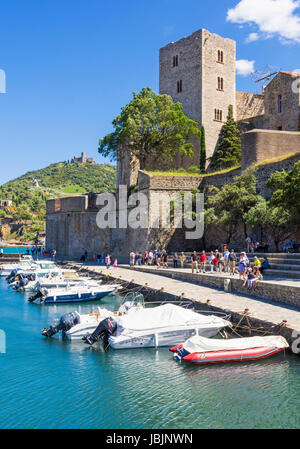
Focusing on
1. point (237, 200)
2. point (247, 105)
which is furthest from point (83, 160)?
point (237, 200)

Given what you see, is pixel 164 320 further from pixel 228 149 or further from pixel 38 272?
pixel 228 149

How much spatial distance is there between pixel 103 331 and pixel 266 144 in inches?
723

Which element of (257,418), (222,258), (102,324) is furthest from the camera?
(222,258)

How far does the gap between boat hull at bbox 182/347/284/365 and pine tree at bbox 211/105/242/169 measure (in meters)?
27.3

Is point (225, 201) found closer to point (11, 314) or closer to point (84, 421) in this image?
point (11, 314)

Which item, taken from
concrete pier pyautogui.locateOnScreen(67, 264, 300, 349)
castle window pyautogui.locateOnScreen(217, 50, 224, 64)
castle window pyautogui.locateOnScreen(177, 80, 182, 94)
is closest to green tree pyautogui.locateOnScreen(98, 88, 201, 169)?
castle window pyautogui.locateOnScreen(177, 80, 182, 94)

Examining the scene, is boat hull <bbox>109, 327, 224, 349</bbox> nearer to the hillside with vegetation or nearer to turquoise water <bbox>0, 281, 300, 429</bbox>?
turquoise water <bbox>0, 281, 300, 429</bbox>

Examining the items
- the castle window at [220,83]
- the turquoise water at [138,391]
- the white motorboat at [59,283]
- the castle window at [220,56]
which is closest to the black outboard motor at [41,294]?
the white motorboat at [59,283]

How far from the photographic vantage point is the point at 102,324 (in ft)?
41.5

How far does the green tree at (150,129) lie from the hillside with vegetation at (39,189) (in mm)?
75613

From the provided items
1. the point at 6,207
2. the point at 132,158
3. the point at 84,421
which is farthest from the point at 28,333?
the point at 6,207

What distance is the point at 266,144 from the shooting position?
87.6 feet

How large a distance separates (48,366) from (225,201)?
17561 mm

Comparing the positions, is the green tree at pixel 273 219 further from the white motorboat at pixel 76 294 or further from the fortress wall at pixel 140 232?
the white motorboat at pixel 76 294
